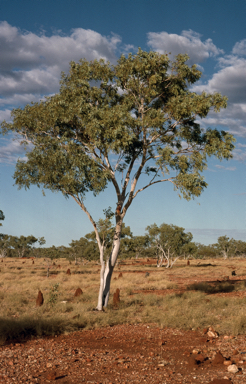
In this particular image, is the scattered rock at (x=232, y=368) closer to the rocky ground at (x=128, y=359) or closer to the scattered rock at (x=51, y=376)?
the rocky ground at (x=128, y=359)

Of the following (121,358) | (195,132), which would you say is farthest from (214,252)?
(121,358)

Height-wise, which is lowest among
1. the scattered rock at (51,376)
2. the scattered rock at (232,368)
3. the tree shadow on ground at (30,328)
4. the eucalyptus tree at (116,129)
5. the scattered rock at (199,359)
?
the tree shadow on ground at (30,328)

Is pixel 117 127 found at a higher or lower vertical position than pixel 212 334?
higher

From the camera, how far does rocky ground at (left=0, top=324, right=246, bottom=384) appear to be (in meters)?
6.43

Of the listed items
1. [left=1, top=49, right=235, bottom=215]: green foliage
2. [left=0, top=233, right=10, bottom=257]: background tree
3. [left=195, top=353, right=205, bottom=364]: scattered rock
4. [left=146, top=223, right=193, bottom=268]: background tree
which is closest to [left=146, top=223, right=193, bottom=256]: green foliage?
[left=146, top=223, right=193, bottom=268]: background tree

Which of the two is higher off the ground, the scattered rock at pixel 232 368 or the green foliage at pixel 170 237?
the green foliage at pixel 170 237

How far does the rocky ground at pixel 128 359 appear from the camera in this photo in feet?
21.1

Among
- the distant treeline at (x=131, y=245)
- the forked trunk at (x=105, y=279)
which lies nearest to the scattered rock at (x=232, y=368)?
the forked trunk at (x=105, y=279)

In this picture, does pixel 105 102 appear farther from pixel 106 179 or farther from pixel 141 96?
pixel 106 179

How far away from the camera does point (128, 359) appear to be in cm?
769

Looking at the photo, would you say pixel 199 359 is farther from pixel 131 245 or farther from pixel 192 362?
pixel 131 245

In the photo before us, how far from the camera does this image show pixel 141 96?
15.8 m

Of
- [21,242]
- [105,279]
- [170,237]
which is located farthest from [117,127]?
[21,242]

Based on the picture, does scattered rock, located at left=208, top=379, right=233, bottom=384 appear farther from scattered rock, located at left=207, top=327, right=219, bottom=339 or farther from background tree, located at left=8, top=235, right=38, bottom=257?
background tree, located at left=8, top=235, right=38, bottom=257
